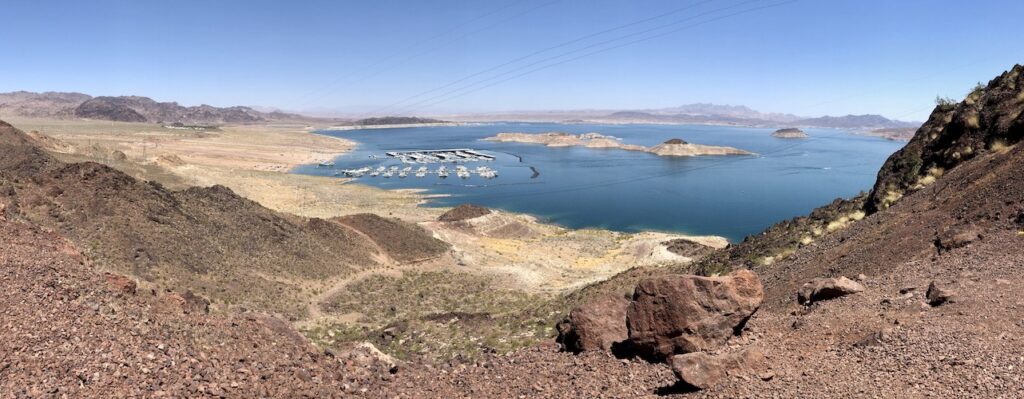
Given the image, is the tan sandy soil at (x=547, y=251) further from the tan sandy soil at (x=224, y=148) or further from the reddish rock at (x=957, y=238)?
the tan sandy soil at (x=224, y=148)

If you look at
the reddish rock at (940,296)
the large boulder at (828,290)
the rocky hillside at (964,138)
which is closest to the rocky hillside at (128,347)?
the large boulder at (828,290)

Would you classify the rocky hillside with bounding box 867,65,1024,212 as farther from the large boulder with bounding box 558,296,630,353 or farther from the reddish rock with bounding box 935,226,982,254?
the large boulder with bounding box 558,296,630,353

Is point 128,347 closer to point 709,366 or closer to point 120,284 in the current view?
point 120,284

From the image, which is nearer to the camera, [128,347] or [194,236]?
[128,347]

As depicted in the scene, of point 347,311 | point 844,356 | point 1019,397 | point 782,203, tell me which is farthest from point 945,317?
point 782,203

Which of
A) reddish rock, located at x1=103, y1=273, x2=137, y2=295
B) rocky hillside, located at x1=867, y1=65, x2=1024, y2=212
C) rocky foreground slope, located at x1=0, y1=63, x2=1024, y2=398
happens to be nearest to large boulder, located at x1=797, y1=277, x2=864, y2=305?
rocky foreground slope, located at x1=0, y1=63, x2=1024, y2=398

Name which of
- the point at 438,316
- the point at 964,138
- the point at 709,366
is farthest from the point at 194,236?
the point at 964,138
